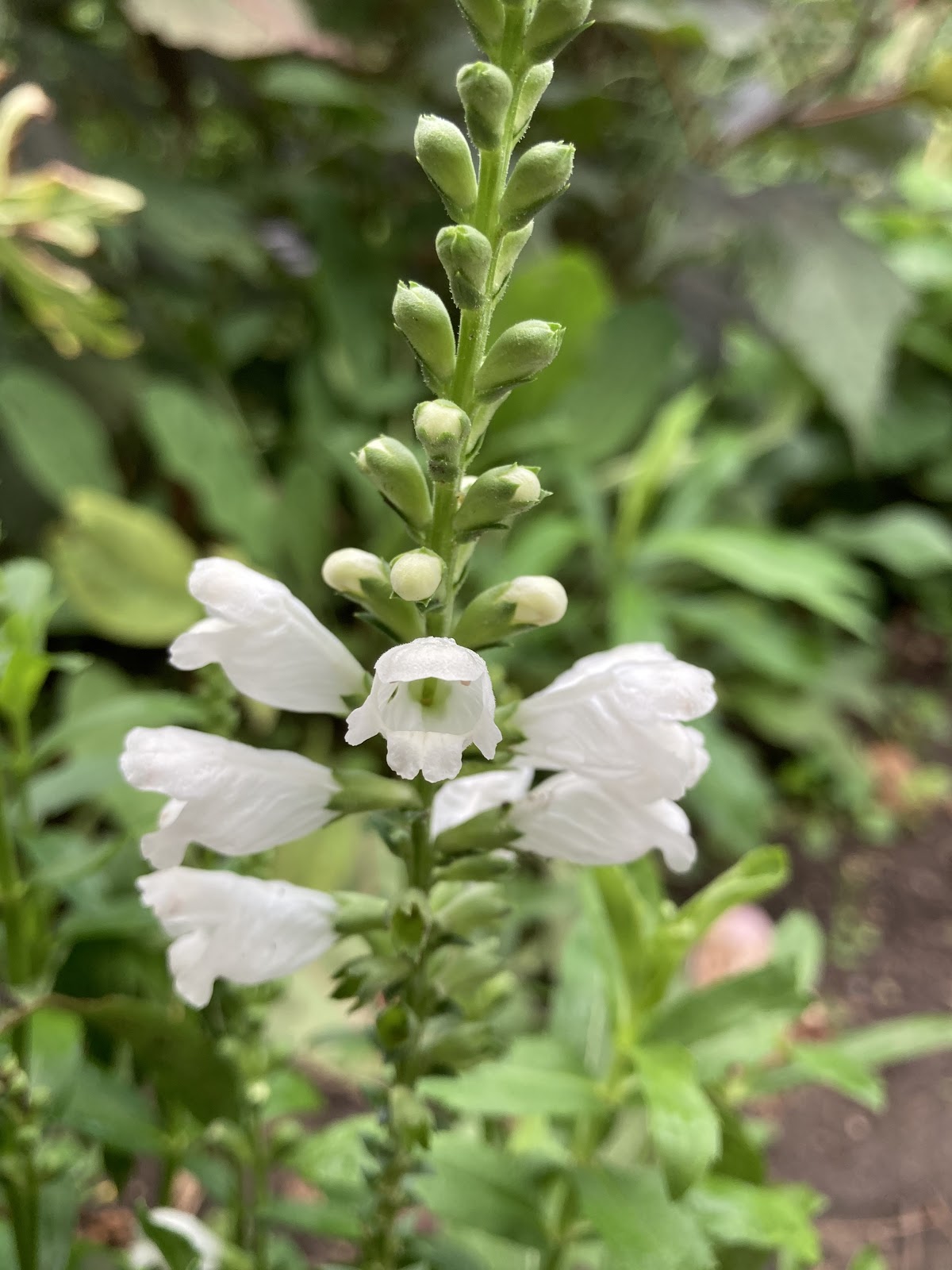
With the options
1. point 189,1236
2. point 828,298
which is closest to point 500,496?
point 189,1236

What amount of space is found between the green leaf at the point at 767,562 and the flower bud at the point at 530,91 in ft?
3.75

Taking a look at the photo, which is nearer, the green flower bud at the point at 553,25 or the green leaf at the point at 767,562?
the green flower bud at the point at 553,25

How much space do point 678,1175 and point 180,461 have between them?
3.86 feet

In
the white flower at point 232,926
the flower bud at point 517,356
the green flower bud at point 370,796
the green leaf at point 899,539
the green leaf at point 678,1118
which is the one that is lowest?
the green leaf at point 899,539

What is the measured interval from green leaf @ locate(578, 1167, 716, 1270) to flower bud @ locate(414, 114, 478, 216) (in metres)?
0.51

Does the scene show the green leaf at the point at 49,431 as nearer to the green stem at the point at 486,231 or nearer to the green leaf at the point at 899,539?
the green stem at the point at 486,231

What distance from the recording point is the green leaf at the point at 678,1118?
494mm

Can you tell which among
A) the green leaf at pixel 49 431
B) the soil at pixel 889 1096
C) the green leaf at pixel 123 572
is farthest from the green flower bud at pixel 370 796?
the soil at pixel 889 1096

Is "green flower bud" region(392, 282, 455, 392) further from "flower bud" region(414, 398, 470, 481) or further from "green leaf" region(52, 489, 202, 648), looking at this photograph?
"green leaf" region(52, 489, 202, 648)

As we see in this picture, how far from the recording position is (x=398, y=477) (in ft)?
1.28

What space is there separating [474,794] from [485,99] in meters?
0.32

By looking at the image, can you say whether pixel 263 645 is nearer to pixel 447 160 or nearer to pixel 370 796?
pixel 370 796

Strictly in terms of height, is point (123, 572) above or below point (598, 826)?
below

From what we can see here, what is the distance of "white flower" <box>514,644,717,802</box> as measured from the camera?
0.42 meters
